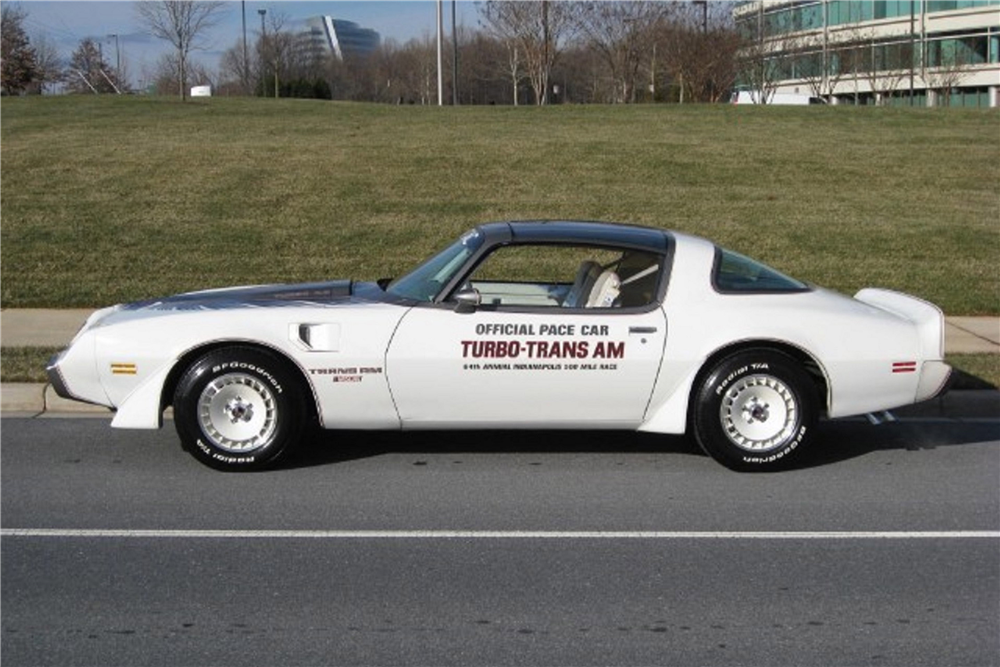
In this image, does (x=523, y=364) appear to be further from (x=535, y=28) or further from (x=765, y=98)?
(x=765, y=98)

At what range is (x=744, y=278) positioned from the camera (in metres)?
7.98

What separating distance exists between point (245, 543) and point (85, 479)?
65.9 inches

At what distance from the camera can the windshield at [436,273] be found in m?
7.76

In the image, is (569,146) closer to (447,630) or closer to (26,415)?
(26,415)

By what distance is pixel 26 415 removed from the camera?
9.29 m

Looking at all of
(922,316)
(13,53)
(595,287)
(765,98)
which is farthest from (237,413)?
(765,98)

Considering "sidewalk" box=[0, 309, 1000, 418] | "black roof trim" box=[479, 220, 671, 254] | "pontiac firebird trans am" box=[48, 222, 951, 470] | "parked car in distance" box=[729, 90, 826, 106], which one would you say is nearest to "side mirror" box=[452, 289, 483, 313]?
"pontiac firebird trans am" box=[48, 222, 951, 470]

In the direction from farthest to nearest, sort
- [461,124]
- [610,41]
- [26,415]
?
[610,41], [461,124], [26,415]

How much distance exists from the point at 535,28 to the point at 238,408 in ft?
110

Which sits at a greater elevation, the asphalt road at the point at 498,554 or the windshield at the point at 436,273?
the windshield at the point at 436,273

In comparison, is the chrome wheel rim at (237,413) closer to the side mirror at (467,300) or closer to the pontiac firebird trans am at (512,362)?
the pontiac firebird trans am at (512,362)

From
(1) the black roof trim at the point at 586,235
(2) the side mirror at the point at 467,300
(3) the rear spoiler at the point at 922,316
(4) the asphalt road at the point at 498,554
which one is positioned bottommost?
(4) the asphalt road at the point at 498,554

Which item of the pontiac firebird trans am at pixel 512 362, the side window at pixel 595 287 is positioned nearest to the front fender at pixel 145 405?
the pontiac firebird trans am at pixel 512 362

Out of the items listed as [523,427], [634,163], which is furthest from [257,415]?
[634,163]
